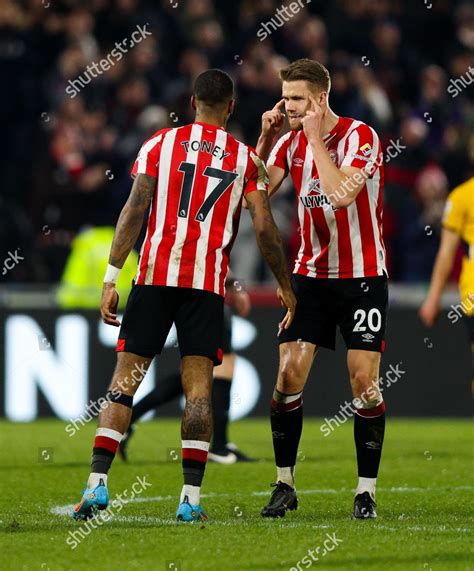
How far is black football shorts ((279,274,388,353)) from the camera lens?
660 cm

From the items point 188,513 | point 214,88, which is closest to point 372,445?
point 188,513

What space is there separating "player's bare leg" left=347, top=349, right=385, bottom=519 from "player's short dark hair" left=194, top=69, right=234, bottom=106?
4.38ft

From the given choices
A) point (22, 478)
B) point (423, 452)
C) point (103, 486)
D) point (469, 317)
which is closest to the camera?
point (103, 486)

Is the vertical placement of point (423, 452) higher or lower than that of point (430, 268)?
lower

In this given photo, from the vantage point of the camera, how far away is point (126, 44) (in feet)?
49.3

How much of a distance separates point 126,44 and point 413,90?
10.7ft

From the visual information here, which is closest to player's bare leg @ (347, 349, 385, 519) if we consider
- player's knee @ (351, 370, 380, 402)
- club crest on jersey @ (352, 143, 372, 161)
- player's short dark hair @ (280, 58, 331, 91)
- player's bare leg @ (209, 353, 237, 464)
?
player's knee @ (351, 370, 380, 402)

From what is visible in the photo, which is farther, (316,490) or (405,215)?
(405,215)

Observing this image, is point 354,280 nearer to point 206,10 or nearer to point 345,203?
point 345,203

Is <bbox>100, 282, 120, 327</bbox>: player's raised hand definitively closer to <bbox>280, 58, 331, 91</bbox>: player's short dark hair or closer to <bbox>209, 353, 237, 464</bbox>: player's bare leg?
<bbox>280, 58, 331, 91</bbox>: player's short dark hair

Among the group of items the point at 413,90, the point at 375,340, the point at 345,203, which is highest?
the point at 413,90

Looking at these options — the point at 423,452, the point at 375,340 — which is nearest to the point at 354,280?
the point at 375,340

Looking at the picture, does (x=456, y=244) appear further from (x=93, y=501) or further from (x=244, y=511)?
(x=93, y=501)

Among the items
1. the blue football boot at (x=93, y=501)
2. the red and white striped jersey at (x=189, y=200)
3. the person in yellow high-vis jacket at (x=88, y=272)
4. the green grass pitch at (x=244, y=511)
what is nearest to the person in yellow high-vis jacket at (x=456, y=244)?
the green grass pitch at (x=244, y=511)
